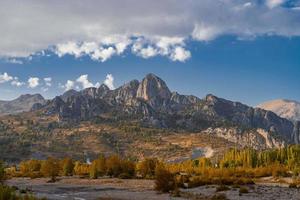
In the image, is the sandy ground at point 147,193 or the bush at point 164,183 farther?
the bush at point 164,183

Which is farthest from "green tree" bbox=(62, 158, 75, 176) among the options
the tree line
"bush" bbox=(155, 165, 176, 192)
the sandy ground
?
"bush" bbox=(155, 165, 176, 192)

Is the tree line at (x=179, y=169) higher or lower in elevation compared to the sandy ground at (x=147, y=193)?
higher

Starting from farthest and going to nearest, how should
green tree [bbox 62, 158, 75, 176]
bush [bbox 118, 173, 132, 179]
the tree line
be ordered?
green tree [bbox 62, 158, 75, 176] < bush [bbox 118, 173, 132, 179] < the tree line

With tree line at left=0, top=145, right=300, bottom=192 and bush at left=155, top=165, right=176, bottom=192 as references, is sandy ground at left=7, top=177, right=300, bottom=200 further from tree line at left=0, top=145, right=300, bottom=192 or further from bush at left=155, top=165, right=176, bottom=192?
tree line at left=0, top=145, right=300, bottom=192

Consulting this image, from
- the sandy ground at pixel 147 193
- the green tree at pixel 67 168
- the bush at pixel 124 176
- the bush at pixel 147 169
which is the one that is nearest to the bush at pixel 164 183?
the sandy ground at pixel 147 193

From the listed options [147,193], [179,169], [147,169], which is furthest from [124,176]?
[147,193]

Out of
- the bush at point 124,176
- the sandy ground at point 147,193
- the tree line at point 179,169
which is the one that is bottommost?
the sandy ground at point 147,193

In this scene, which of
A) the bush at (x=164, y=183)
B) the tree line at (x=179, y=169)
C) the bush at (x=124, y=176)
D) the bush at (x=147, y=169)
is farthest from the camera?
the bush at (x=147, y=169)

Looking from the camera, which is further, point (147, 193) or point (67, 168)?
point (67, 168)

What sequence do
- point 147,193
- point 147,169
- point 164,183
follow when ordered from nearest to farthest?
point 147,193 < point 164,183 < point 147,169

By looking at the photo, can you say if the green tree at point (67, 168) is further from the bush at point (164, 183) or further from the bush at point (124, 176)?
the bush at point (164, 183)

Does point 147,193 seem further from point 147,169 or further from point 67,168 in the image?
point 67,168

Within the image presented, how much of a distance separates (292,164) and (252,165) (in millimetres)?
19518

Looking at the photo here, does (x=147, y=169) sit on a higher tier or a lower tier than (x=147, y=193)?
higher
